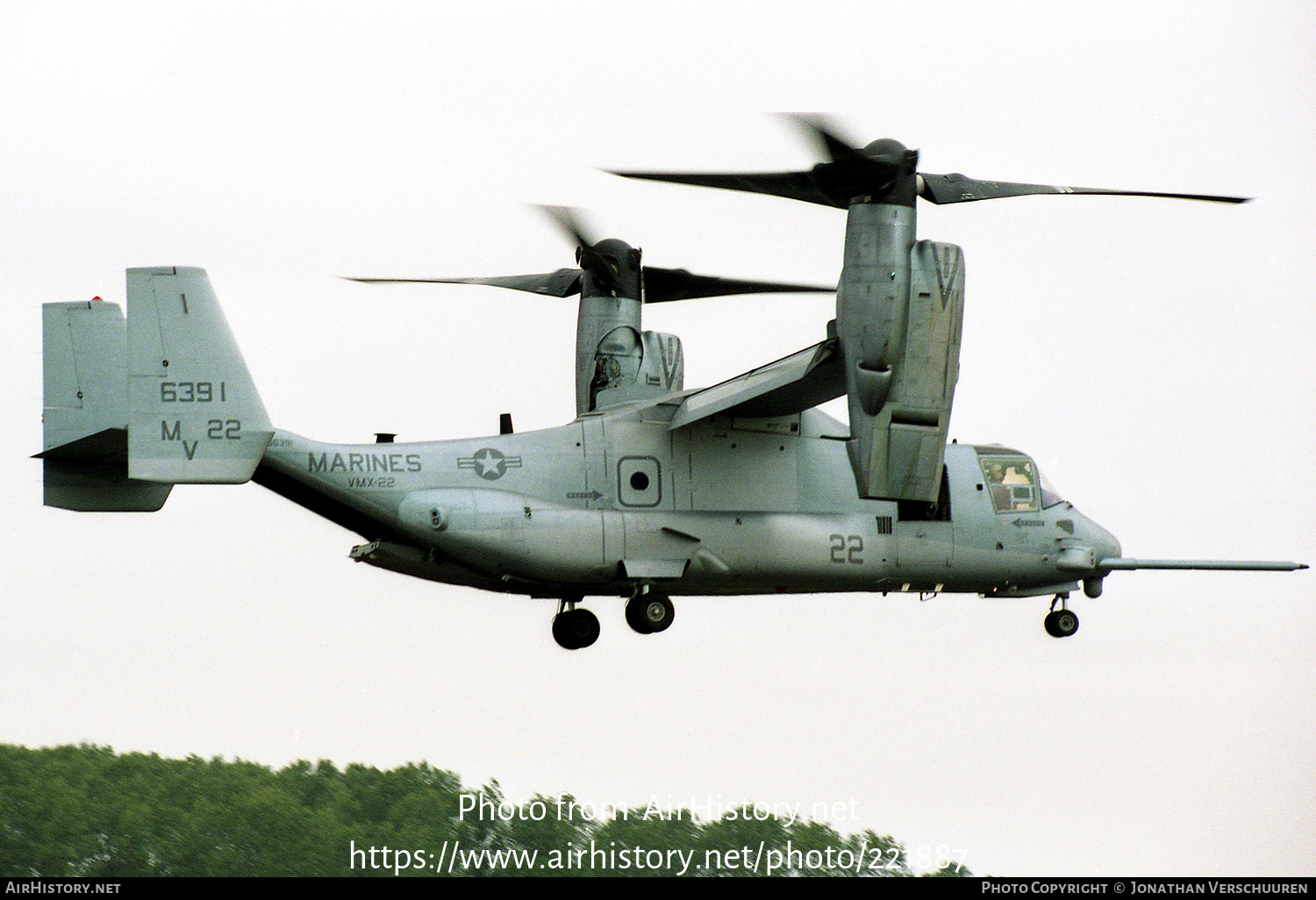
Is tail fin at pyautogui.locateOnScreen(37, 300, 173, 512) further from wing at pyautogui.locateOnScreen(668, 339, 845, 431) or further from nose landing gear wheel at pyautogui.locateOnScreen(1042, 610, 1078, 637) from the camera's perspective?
nose landing gear wheel at pyautogui.locateOnScreen(1042, 610, 1078, 637)

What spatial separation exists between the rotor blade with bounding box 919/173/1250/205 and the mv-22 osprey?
0.03 meters

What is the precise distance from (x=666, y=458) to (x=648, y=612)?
1979 mm

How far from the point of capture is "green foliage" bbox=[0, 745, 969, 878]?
91.5ft

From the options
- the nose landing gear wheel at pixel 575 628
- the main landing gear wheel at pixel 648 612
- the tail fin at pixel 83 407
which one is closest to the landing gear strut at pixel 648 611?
the main landing gear wheel at pixel 648 612

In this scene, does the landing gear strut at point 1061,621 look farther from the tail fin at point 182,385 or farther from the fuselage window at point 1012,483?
the tail fin at point 182,385

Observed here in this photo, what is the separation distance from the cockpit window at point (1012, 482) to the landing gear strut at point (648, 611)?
522 centimetres

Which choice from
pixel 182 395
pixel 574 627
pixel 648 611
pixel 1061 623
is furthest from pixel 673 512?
pixel 1061 623

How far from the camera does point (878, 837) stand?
2842 centimetres

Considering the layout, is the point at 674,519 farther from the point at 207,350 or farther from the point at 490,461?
the point at 207,350

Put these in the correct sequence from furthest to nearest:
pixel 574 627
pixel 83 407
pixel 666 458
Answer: pixel 574 627 < pixel 666 458 < pixel 83 407

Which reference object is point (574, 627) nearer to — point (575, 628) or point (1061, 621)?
point (575, 628)

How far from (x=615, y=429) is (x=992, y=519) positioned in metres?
5.68

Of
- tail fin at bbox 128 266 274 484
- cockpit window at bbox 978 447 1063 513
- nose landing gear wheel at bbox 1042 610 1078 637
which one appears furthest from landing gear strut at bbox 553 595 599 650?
nose landing gear wheel at bbox 1042 610 1078 637

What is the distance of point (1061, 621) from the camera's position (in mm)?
26141
